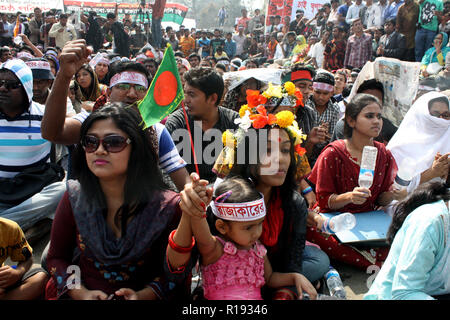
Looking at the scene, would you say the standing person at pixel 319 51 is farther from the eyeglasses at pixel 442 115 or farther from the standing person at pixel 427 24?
the eyeglasses at pixel 442 115

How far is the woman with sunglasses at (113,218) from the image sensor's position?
202cm

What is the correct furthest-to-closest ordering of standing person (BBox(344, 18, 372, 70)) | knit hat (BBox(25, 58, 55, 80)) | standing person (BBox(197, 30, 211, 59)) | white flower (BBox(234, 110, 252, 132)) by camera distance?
standing person (BBox(197, 30, 211, 59))
standing person (BBox(344, 18, 372, 70))
knit hat (BBox(25, 58, 55, 80))
white flower (BBox(234, 110, 252, 132))

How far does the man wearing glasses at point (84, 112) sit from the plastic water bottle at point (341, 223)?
1.29 meters

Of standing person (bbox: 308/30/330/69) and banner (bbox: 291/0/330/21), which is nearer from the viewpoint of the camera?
standing person (bbox: 308/30/330/69)

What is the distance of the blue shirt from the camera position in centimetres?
192

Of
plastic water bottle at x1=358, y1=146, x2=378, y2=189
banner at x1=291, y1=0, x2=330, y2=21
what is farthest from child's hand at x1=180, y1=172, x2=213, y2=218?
banner at x1=291, y1=0, x2=330, y2=21

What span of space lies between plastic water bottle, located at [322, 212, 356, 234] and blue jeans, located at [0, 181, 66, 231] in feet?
7.98

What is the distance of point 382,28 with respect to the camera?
1012cm

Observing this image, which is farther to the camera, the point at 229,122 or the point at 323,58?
the point at 323,58

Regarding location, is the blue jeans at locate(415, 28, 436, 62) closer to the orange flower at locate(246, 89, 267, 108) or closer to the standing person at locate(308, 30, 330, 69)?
the standing person at locate(308, 30, 330, 69)

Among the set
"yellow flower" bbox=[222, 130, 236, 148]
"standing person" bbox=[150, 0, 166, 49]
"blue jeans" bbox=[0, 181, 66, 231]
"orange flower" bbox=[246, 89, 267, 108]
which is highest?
"standing person" bbox=[150, 0, 166, 49]
